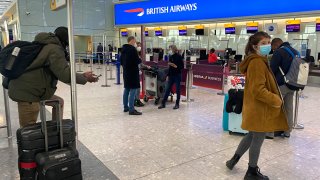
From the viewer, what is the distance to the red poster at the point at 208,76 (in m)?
8.54

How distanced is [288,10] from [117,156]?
9.43 meters

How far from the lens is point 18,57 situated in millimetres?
2578

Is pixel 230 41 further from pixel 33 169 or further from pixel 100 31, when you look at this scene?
pixel 33 169

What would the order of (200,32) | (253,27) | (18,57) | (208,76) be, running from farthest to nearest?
(200,32) → (253,27) → (208,76) → (18,57)

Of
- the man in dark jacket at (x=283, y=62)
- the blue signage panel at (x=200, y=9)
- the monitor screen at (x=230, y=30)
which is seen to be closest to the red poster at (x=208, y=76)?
the man in dark jacket at (x=283, y=62)

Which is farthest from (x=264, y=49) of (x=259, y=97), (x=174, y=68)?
(x=174, y=68)

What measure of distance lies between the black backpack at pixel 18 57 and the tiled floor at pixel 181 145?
1.48 metres

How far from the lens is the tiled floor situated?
3.28m

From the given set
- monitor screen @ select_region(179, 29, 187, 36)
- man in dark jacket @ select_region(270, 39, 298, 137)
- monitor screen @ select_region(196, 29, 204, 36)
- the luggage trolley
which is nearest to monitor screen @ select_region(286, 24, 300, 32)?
monitor screen @ select_region(196, 29, 204, 36)

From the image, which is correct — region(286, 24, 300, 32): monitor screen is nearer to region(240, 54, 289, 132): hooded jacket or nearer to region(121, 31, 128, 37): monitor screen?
region(240, 54, 289, 132): hooded jacket

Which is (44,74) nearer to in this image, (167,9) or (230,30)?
(167,9)

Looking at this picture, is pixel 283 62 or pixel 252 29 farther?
Answer: pixel 252 29

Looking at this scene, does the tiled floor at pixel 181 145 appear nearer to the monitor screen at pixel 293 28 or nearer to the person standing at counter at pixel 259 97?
the person standing at counter at pixel 259 97

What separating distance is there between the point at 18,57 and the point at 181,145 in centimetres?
244
